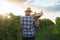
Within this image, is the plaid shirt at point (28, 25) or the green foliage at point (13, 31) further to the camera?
the green foliage at point (13, 31)

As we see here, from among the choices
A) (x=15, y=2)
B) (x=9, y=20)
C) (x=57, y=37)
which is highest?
(x=15, y=2)

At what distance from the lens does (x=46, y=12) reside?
10375 mm

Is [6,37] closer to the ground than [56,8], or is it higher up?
closer to the ground

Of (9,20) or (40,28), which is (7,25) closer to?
(9,20)

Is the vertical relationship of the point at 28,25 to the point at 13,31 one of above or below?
above

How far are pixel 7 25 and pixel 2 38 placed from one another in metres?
0.48

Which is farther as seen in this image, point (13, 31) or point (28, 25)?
point (13, 31)

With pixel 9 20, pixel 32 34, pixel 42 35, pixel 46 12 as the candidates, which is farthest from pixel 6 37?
pixel 46 12

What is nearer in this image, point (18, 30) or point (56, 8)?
point (18, 30)

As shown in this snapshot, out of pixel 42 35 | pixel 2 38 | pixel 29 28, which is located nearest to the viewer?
pixel 29 28

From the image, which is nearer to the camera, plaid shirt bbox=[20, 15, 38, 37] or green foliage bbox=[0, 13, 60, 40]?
plaid shirt bbox=[20, 15, 38, 37]

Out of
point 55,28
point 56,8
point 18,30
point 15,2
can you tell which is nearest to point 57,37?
point 55,28

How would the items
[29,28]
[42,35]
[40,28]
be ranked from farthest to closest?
[40,28] → [42,35] → [29,28]

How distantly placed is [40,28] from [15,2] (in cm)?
162
